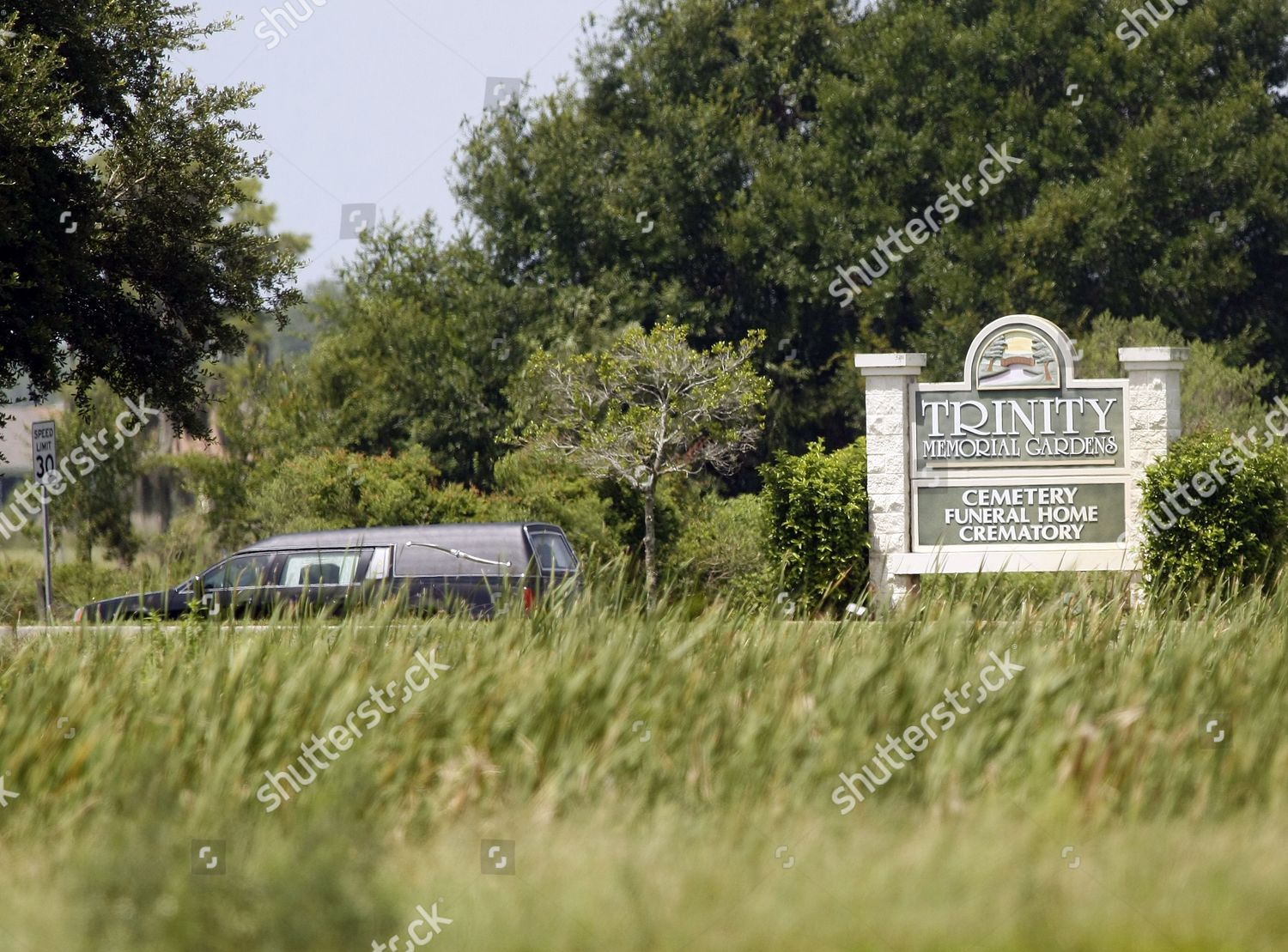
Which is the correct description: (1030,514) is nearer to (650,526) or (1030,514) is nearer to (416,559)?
(650,526)

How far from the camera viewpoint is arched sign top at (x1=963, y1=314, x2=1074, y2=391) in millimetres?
18141

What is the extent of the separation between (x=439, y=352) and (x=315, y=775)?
2691cm

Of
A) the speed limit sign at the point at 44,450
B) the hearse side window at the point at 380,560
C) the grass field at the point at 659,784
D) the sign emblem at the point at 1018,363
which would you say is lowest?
the grass field at the point at 659,784

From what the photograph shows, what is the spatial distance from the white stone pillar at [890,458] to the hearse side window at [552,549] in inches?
221

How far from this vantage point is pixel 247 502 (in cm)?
2786

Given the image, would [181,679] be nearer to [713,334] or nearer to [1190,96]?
[713,334]

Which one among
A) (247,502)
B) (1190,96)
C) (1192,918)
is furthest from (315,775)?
(1190,96)

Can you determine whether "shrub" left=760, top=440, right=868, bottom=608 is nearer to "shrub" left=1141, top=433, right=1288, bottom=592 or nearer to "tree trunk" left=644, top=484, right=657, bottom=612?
"tree trunk" left=644, top=484, right=657, bottom=612

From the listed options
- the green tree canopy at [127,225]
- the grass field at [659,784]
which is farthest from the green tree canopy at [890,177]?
the grass field at [659,784]

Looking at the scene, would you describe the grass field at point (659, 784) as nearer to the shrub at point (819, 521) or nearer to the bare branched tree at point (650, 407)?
the shrub at point (819, 521)

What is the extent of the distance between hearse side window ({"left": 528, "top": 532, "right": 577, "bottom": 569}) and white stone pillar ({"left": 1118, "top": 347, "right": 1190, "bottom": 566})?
777 centimetres

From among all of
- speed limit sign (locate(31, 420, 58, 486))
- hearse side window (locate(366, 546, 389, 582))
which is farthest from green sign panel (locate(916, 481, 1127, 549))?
speed limit sign (locate(31, 420, 58, 486))

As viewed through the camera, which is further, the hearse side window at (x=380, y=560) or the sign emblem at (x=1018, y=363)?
the sign emblem at (x=1018, y=363)

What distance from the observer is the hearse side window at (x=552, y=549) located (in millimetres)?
13844
